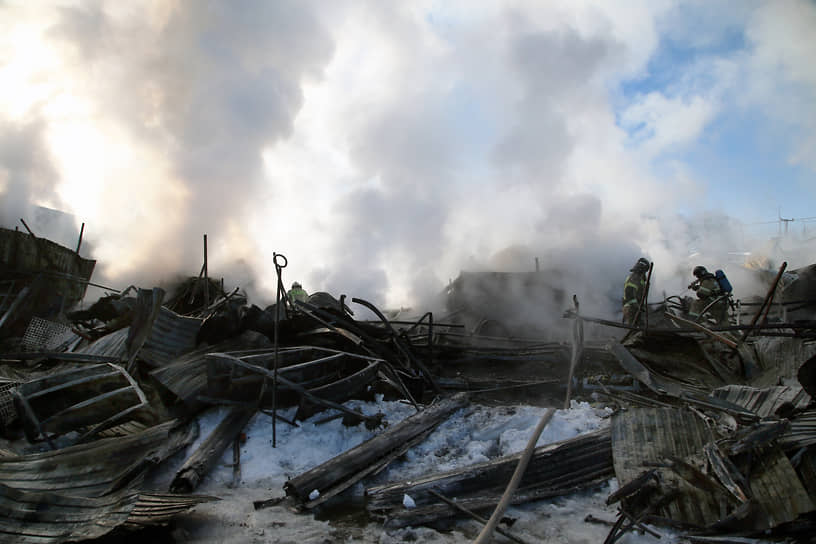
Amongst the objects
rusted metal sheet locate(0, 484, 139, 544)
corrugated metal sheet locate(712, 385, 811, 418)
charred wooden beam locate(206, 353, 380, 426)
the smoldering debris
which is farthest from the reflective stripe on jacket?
rusted metal sheet locate(0, 484, 139, 544)

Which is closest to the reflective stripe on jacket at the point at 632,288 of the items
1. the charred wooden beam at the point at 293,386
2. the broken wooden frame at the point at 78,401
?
the charred wooden beam at the point at 293,386

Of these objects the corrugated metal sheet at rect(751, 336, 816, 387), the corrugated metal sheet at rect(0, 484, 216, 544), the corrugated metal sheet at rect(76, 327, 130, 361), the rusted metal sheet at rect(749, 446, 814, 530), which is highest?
the corrugated metal sheet at rect(76, 327, 130, 361)

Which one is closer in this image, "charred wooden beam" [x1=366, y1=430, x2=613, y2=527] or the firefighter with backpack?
"charred wooden beam" [x1=366, y1=430, x2=613, y2=527]

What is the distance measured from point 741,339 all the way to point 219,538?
23.5 feet

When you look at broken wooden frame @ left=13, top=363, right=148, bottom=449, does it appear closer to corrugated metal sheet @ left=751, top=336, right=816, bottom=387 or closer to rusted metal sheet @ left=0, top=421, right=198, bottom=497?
rusted metal sheet @ left=0, top=421, right=198, bottom=497

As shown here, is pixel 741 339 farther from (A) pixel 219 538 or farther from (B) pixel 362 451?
(A) pixel 219 538

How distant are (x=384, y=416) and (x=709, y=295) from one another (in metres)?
7.66

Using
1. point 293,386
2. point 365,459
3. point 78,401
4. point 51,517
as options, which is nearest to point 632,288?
point 365,459

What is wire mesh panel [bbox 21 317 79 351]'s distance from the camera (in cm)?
831

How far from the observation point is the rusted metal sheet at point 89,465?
3713 millimetres

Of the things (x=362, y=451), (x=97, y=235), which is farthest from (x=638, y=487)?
(x=97, y=235)

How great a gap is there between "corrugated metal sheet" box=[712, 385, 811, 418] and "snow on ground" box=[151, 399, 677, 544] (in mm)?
1404

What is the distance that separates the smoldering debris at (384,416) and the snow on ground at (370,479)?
10 centimetres

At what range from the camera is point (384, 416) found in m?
5.91
